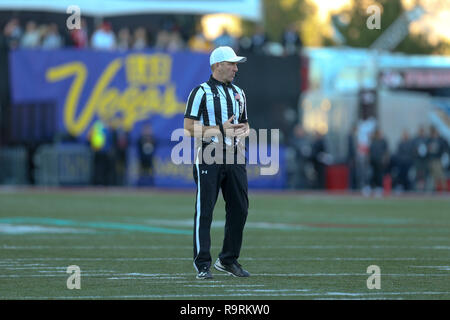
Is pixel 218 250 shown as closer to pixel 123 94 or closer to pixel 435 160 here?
pixel 123 94

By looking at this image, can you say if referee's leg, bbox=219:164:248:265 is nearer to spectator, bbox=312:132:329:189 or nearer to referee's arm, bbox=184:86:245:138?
referee's arm, bbox=184:86:245:138

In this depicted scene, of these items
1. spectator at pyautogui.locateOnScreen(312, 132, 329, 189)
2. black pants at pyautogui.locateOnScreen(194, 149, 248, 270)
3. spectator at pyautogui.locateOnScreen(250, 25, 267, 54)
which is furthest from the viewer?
spectator at pyautogui.locateOnScreen(312, 132, 329, 189)

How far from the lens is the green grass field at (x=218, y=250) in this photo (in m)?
9.16

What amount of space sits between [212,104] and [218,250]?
3.24m

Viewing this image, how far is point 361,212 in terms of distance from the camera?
2145cm

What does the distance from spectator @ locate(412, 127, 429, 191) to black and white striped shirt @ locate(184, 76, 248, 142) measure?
2299 centimetres

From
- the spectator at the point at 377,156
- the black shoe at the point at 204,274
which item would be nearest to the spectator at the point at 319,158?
the spectator at the point at 377,156

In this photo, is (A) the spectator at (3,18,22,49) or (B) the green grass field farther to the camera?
(A) the spectator at (3,18,22,49)

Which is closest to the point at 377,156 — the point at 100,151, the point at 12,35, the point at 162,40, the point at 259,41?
the point at 259,41

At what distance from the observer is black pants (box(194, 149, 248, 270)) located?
1018 centimetres

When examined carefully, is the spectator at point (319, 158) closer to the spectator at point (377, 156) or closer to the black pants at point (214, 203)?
the spectator at point (377, 156)

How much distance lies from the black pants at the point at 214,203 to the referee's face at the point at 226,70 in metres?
0.81

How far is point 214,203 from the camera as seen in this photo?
10352 millimetres

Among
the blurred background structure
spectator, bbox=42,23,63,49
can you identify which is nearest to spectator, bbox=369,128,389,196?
the blurred background structure
